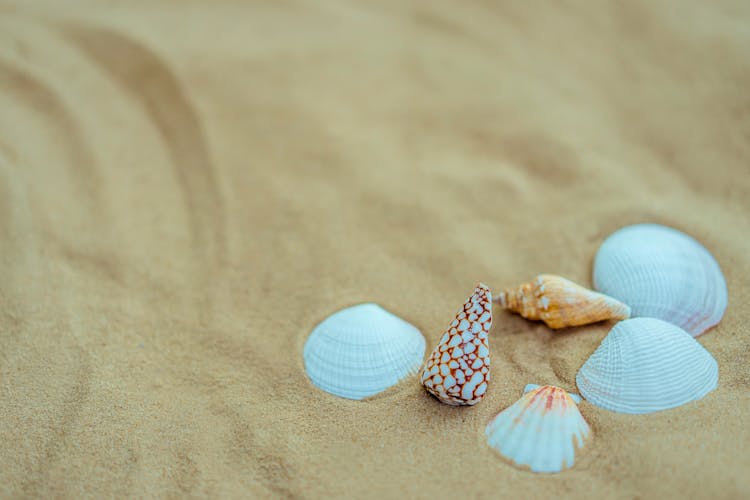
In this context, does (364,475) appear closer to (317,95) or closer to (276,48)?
(317,95)

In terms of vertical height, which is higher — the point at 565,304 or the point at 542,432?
the point at 565,304

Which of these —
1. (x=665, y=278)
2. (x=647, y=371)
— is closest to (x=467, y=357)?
(x=647, y=371)

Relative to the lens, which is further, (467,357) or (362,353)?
(362,353)

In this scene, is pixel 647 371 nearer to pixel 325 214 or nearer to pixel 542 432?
pixel 542 432

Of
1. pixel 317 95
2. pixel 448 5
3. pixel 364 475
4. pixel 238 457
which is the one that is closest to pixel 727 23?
pixel 448 5

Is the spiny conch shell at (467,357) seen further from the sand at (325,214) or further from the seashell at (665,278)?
the seashell at (665,278)

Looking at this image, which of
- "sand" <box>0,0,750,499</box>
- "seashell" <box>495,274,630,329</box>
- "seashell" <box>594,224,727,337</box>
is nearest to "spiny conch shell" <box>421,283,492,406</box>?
"sand" <box>0,0,750,499</box>
